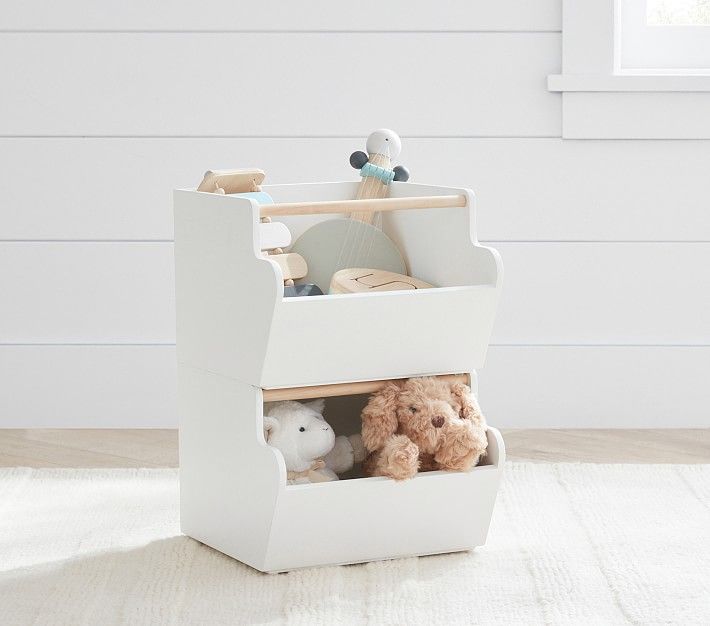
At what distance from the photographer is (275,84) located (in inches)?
83.1

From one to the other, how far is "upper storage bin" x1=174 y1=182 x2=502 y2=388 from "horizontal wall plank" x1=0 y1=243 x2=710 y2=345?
0.68 metres

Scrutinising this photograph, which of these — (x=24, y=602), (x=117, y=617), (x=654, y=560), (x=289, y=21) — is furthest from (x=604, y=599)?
(x=289, y=21)

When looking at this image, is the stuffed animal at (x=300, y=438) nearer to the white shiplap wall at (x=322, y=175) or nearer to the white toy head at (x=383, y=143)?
the white toy head at (x=383, y=143)

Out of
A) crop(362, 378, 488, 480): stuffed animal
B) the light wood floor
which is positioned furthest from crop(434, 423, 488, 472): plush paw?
the light wood floor

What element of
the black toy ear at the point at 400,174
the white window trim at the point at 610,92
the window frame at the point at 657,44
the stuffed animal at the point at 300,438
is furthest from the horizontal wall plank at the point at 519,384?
the stuffed animal at the point at 300,438

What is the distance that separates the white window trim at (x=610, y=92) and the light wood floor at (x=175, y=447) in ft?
1.84

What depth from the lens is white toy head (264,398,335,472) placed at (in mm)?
1412

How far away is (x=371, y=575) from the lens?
1.37 meters

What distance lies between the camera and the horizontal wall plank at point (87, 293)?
2148mm

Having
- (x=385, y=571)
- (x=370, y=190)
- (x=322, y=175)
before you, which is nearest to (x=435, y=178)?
(x=322, y=175)

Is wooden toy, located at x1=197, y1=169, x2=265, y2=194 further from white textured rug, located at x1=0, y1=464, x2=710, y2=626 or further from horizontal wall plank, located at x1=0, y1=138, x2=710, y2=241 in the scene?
horizontal wall plank, located at x1=0, y1=138, x2=710, y2=241

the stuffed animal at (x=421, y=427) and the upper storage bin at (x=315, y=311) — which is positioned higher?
the upper storage bin at (x=315, y=311)

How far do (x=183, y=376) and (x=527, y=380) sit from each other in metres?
0.87

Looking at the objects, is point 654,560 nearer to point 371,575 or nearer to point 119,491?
point 371,575
